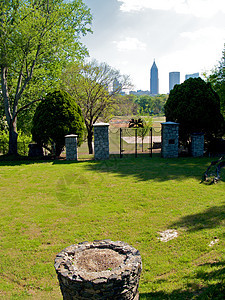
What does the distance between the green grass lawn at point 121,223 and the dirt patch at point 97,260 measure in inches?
42.2

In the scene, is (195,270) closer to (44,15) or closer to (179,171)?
(179,171)

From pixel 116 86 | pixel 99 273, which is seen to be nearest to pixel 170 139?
pixel 116 86

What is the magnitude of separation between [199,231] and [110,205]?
8.76 feet

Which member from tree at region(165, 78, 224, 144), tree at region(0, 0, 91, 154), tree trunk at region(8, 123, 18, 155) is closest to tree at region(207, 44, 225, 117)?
tree at region(165, 78, 224, 144)

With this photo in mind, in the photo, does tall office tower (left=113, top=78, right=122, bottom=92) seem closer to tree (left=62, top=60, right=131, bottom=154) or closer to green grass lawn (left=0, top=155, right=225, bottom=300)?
tree (left=62, top=60, right=131, bottom=154)

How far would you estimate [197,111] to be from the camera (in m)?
15.0

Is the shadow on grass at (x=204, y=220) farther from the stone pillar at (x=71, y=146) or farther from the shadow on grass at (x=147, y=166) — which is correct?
the stone pillar at (x=71, y=146)

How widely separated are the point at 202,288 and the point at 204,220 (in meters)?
2.59

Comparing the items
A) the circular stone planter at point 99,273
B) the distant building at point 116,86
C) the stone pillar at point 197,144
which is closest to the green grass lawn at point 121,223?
the circular stone planter at point 99,273

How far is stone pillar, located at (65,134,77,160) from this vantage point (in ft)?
45.7

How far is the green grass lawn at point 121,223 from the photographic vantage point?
13.7ft

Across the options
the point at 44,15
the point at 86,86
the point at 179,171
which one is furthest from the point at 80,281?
the point at 86,86

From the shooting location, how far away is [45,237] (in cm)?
568

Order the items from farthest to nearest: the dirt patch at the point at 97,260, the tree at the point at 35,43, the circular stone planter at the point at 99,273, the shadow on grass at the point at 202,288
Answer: the tree at the point at 35,43 → the shadow on grass at the point at 202,288 → the dirt patch at the point at 97,260 → the circular stone planter at the point at 99,273
